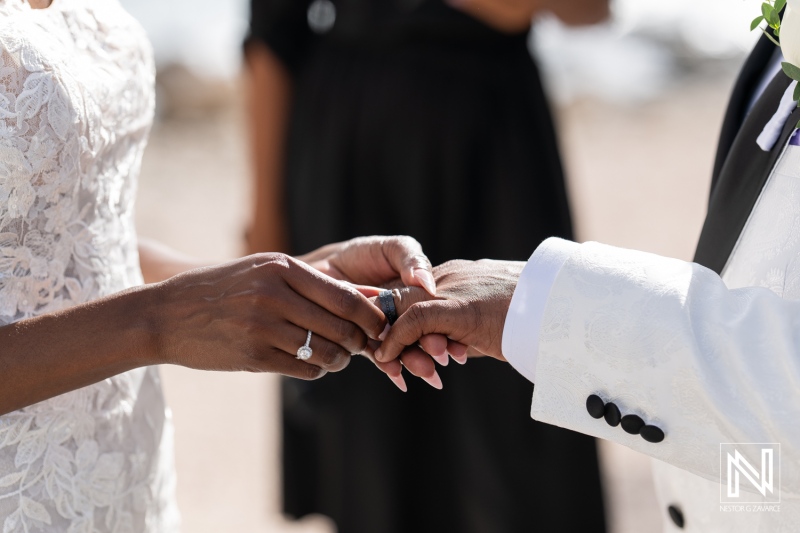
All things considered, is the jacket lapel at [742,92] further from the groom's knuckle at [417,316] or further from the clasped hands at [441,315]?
the groom's knuckle at [417,316]

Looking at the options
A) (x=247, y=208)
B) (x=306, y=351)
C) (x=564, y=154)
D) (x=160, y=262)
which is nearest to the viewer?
(x=306, y=351)

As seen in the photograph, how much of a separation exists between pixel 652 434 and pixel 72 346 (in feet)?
3.14

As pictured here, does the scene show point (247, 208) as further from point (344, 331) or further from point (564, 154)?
point (344, 331)

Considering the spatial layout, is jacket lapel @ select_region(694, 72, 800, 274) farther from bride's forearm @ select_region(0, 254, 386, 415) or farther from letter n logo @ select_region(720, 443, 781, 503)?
bride's forearm @ select_region(0, 254, 386, 415)

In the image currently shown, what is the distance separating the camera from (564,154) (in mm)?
4977

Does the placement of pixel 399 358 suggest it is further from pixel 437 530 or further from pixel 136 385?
pixel 437 530

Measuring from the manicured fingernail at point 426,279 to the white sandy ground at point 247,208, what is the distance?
2.07m

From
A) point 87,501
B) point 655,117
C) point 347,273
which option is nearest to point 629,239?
point 655,117

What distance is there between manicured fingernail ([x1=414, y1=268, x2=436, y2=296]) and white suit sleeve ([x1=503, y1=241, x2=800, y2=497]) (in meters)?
0.20

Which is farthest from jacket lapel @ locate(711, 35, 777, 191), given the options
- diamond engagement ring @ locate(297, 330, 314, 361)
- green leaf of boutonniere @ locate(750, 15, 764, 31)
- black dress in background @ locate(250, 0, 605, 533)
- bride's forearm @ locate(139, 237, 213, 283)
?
black dress in background @ locate(250, 0, 605, 533)

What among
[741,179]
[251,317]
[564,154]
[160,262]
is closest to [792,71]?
[741,179]

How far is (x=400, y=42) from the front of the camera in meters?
3.25

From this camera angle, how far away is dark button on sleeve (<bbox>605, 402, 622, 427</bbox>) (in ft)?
4.77

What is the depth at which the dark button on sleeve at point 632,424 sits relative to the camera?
4.71 feet
